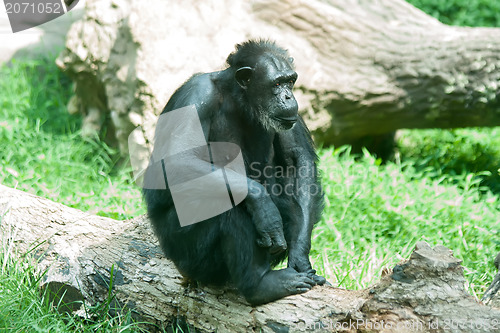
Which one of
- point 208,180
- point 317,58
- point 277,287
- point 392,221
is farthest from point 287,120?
point 317,58

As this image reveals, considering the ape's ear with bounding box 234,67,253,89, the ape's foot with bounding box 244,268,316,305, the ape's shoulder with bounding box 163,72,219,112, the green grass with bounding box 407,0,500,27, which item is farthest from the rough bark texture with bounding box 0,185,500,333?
the green grass with bounding box 407,0,500,27

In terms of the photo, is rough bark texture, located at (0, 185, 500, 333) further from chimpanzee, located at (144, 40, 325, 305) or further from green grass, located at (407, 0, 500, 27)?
green grass, located at (407, 0, 500, 27)

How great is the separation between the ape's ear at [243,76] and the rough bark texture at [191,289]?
4.47ft

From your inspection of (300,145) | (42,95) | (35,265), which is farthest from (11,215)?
(42,95)

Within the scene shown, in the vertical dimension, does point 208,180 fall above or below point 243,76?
below

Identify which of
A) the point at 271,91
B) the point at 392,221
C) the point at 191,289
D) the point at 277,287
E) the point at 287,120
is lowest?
the point at 392,221

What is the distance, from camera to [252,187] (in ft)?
11.7

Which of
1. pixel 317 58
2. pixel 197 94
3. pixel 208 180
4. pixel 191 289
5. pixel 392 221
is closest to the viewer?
pixel 208 180

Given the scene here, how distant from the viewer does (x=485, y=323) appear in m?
2.75

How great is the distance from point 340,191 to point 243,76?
2.63 metres

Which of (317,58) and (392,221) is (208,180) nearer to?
(392,221)

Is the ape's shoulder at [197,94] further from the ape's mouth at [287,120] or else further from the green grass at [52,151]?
the green grass at [52,151]

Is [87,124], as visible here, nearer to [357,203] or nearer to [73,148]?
[73,148]

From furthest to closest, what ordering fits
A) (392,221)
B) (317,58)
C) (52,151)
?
(317,58) < (52,151) < (392,221)
